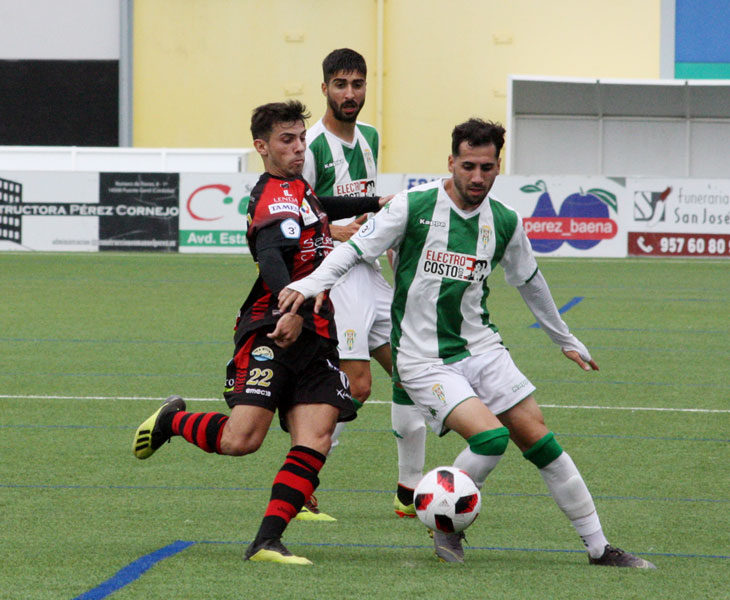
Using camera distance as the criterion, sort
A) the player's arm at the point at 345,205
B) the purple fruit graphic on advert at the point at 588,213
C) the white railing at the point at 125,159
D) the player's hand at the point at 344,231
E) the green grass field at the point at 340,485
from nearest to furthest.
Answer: the green grass field at the point at 340,485 < the player's arm at the point at 345,205 < the player's hand at the point at 344,231 < the purple fruit graphic on advert at the point at 588,213 < the white railing at the point at 125,159

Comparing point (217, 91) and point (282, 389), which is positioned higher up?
point (217, 91)

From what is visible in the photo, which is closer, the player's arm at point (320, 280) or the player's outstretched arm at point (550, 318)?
the player's arm at point (320, 280)

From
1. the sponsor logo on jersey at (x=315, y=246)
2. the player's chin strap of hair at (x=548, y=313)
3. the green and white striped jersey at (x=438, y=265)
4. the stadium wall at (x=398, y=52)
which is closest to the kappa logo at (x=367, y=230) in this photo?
the green and white striped jersey at (x=438, y=265)

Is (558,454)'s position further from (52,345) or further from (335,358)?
(52,345)

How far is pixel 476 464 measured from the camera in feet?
15.9

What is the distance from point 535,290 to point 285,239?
113cm

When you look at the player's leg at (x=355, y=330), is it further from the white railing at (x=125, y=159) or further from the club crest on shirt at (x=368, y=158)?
the white railing at (x=125, y=159)

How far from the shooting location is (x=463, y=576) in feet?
14.5

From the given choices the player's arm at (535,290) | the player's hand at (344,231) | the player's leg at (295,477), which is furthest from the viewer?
the player's hand at (344,231)

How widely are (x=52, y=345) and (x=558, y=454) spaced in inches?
304

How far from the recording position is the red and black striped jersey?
4.85 metres

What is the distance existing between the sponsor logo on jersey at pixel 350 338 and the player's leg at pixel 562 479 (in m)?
1.36

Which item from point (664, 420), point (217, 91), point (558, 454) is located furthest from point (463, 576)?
point (217, 91)

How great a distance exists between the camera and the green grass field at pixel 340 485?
14.3ft
